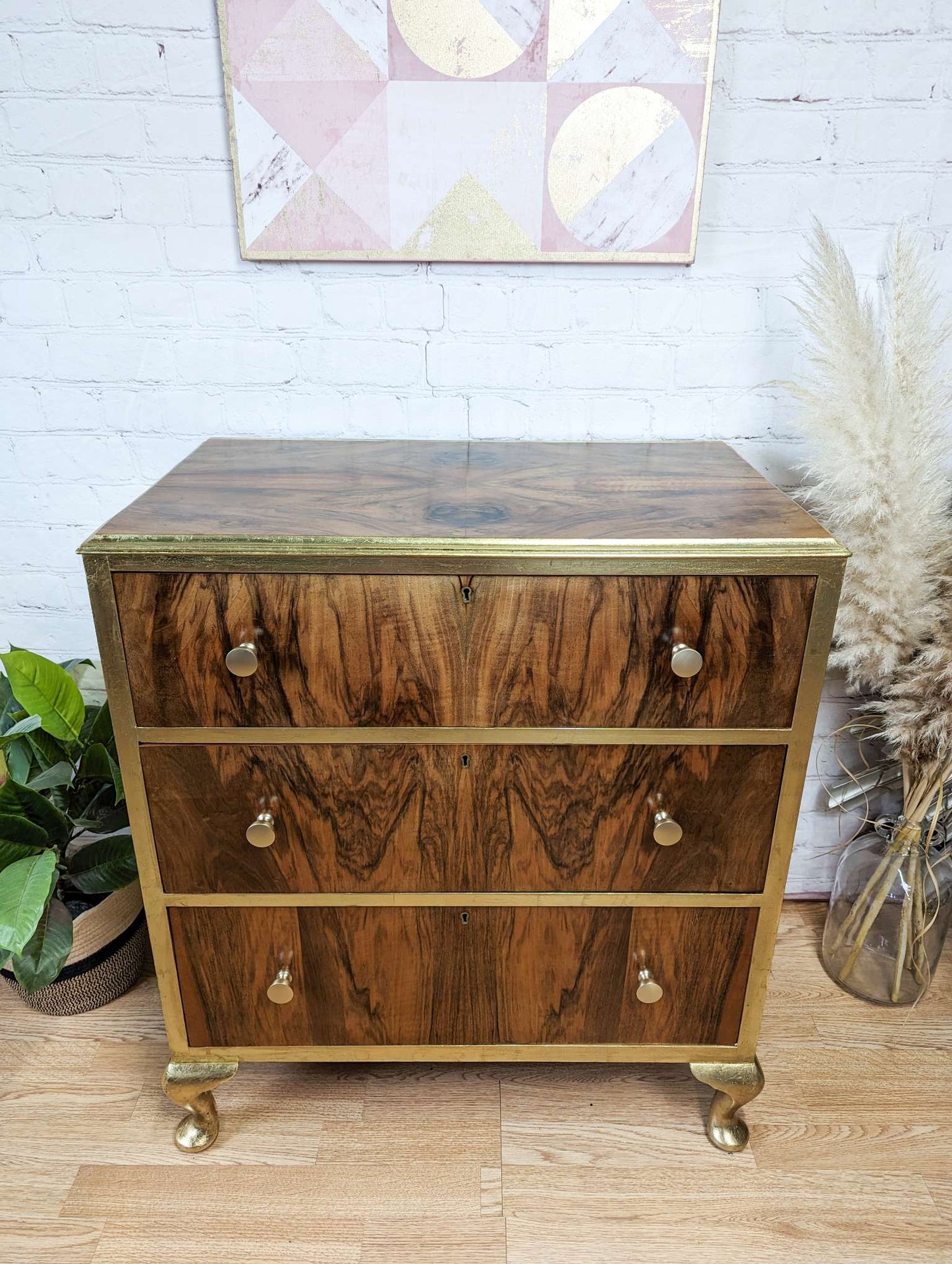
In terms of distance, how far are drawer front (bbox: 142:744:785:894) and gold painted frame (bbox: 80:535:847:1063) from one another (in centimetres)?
A: 2

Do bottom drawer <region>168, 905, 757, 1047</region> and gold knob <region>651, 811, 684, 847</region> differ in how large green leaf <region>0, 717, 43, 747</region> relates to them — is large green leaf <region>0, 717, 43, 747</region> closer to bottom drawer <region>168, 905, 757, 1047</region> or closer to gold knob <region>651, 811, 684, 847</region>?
bottom drawer <region>168, 905, 757, 1047</region>

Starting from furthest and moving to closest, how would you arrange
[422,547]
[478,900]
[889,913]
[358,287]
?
[889,913] < [358,287] < [478,900] < [422,547]

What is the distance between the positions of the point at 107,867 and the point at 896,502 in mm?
1398

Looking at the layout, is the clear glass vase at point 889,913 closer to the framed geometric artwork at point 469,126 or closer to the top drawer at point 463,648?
the top drawer at point 463,648

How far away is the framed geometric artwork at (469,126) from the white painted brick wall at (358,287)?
5cm

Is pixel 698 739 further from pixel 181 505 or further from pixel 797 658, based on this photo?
pixel 181 505

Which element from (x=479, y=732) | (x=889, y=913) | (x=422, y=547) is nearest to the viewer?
(x=422, y=547)

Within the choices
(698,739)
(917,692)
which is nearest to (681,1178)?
(698,739)

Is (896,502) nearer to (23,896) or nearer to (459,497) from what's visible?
(459,497)

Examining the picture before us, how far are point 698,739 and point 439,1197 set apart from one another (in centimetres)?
81

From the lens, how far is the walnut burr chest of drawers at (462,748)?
1.00 meters

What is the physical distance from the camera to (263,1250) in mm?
1190

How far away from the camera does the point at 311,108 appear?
1277 mm

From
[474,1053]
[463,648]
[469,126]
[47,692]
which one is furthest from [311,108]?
[474,1053]
